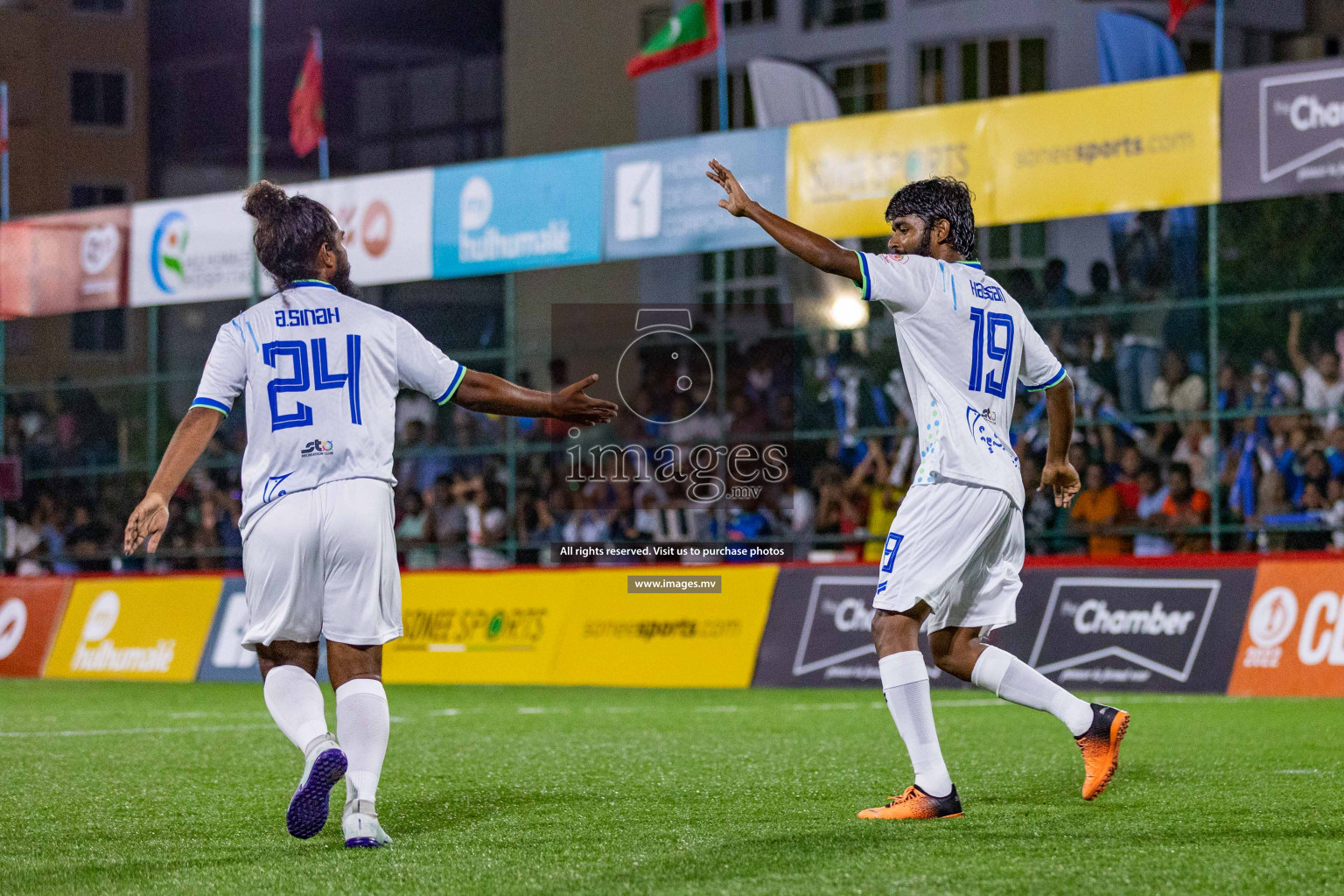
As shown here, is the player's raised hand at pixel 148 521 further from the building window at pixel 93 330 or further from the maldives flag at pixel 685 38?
the building window at pixel 93 330

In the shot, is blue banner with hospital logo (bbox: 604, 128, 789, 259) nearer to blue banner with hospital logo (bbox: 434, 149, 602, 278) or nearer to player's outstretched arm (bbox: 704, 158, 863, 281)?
blue banner with hospital logo (bbox: 434, 149, 602, 278)

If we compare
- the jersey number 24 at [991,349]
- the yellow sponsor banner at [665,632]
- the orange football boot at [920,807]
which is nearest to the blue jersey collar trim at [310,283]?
the jersey number 24 at [991,349]

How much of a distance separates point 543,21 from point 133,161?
1583cm

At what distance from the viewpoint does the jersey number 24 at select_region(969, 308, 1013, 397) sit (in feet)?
20.4

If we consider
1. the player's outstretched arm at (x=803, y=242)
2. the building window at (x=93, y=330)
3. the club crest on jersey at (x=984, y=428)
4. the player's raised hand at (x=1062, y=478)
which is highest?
the building window at (x=93, y=330)

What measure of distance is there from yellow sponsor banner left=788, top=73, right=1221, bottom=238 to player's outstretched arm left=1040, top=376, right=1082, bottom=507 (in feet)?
25.5

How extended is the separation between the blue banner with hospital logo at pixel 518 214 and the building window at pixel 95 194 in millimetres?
32738

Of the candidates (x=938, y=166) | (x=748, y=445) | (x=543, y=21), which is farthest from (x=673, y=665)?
(x=543, y=21)

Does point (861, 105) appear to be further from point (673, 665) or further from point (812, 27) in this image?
point (673, 665)

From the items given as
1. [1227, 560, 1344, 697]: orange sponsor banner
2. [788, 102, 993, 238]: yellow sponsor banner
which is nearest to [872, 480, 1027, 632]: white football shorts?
[1227, 560, 1344, 697]: orange sponsor banner

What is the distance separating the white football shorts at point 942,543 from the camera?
20.0 feet

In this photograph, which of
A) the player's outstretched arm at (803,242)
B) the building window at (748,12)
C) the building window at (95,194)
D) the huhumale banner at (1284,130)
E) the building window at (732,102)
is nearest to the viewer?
the player's outstretched arm at (803,242)

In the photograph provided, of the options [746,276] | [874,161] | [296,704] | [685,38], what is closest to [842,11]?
[746,276]

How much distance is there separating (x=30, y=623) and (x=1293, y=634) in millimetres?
12368
